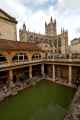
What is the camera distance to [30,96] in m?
11.3

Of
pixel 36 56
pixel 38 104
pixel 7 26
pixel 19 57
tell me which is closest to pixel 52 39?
pixel 7 26

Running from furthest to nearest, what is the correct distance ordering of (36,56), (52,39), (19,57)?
(52,39) < (36,56) < (19,57)

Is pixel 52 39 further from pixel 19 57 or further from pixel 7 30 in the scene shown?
pixel 19 57

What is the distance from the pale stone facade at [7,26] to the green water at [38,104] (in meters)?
9.82

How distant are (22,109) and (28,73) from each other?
7.51 metres

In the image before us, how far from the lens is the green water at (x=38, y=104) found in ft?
26.8

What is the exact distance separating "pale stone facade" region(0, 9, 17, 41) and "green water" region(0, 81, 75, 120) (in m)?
9.82

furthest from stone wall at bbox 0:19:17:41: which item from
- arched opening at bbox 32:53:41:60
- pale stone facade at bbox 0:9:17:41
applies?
arched opening at bbox 32:53:41:60

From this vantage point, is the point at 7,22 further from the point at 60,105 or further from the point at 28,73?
the point at 60,105

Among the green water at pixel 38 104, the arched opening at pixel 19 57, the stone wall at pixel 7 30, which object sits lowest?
the green water at pixel 38 104

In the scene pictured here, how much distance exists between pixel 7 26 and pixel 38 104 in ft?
44.6

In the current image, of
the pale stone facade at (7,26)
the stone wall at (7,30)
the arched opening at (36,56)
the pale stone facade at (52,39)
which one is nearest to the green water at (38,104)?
the arched opening at (36,56)

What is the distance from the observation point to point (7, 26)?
1766cm

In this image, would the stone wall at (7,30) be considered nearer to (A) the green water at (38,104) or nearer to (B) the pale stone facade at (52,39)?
(A) the green water at (38,104)
